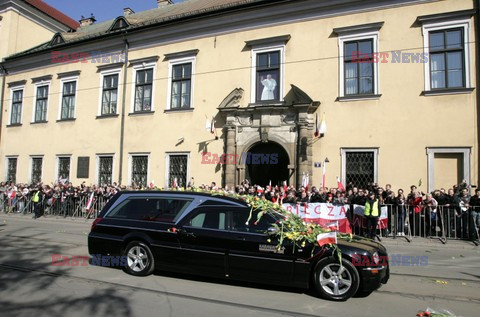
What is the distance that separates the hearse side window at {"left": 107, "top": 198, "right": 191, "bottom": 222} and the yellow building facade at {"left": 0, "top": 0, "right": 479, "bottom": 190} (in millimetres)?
8570

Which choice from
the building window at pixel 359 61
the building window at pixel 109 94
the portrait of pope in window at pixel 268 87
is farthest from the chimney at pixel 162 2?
the building window at pixel 359 61

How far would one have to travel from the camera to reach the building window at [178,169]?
18.0m

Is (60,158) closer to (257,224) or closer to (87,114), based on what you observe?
(87,114)

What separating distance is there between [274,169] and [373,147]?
5.17 meters

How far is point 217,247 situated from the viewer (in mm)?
6277

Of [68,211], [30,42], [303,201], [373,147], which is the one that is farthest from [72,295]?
[30,42]

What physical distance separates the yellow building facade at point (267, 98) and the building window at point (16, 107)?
227cm

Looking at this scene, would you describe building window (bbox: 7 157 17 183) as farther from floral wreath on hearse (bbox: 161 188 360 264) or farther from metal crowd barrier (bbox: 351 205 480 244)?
floral wreath on hearse (bbox: 161 188 360 264)

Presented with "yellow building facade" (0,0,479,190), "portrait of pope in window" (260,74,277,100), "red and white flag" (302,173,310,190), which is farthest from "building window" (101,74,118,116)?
"red and white flag" (302,173,310,190)

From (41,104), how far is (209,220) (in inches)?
839

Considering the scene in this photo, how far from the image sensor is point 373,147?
46.6 feet

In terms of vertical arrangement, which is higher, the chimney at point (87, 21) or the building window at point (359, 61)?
the chimney at point (87, 21)

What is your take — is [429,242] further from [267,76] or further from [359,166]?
[267,76]

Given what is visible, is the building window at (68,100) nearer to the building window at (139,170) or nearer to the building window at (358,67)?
the building window at (139,170)
